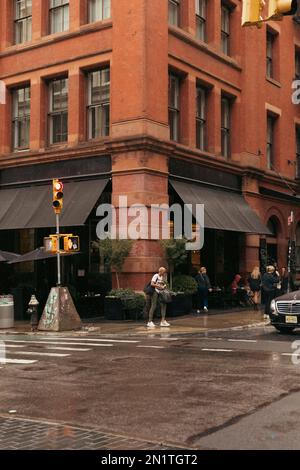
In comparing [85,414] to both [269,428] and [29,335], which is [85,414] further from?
[29,335]

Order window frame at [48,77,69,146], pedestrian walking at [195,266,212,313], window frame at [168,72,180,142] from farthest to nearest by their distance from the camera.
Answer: window frame at [48,77,69,146], window frame at [168,72,180,142], pedestrian walking at [195,266,212,313]

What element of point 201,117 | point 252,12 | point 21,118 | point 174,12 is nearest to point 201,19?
point 174,12

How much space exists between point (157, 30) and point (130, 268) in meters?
8.59

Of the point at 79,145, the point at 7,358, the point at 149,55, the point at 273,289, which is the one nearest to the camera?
the point at 7,358

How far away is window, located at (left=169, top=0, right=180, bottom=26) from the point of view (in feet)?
77.8

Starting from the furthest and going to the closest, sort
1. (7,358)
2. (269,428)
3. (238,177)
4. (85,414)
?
(238,177)
(7,358)
(85,414)
(269,428)

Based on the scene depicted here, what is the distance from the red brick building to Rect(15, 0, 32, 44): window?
6cm

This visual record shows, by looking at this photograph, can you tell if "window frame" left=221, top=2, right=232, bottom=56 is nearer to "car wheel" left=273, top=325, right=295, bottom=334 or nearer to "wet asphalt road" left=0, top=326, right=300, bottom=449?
"car wheel" left=273, top=325, right=295, bottom=334

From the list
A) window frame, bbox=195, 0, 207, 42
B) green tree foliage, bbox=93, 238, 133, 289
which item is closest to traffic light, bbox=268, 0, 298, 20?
green tree foliage, bbox=93, 238, 133, 289

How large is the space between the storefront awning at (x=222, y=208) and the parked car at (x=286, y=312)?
7.45m

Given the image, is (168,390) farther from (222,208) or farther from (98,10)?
(98,10)

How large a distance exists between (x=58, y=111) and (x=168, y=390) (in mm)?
18013

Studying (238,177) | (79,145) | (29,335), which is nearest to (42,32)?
(79,145)
